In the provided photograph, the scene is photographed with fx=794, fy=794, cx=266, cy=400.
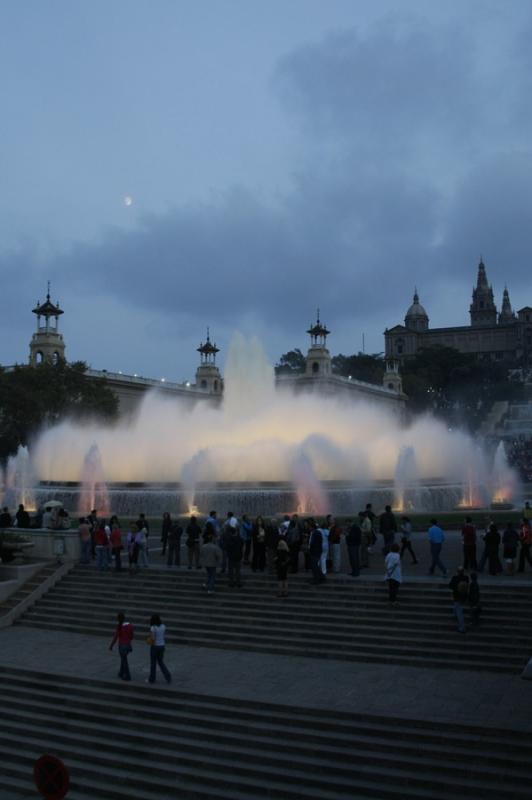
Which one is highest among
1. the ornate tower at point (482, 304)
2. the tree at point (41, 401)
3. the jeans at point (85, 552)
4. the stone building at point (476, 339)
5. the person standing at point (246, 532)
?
the ornate tower at point (482, 304)

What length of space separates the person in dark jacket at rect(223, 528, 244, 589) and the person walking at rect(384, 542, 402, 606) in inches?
123

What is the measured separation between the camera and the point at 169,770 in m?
9.51

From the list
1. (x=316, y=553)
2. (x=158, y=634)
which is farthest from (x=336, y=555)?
(x=158, y=634)

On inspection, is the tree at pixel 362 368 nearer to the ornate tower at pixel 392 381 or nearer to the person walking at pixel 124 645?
the ornate tower at pixel 392 381

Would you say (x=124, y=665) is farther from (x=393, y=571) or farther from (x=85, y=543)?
(x=85, y=543)

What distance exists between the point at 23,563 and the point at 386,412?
91.1 m

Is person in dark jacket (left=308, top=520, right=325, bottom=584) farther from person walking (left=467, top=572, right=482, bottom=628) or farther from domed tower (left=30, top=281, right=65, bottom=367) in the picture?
domed tower (left=30, top=281, right=65, bottom=367)

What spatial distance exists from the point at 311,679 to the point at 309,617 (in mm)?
2512

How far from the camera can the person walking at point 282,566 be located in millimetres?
14930

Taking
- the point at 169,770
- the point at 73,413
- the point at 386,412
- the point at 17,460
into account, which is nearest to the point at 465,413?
the point at 386,412

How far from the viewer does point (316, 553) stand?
49.6 feet

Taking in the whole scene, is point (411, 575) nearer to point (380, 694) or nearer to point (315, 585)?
point (315, 585)

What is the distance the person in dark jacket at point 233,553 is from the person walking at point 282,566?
901mm

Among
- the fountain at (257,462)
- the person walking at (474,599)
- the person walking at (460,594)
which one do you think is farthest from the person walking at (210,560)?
the fountain at (257,462)
